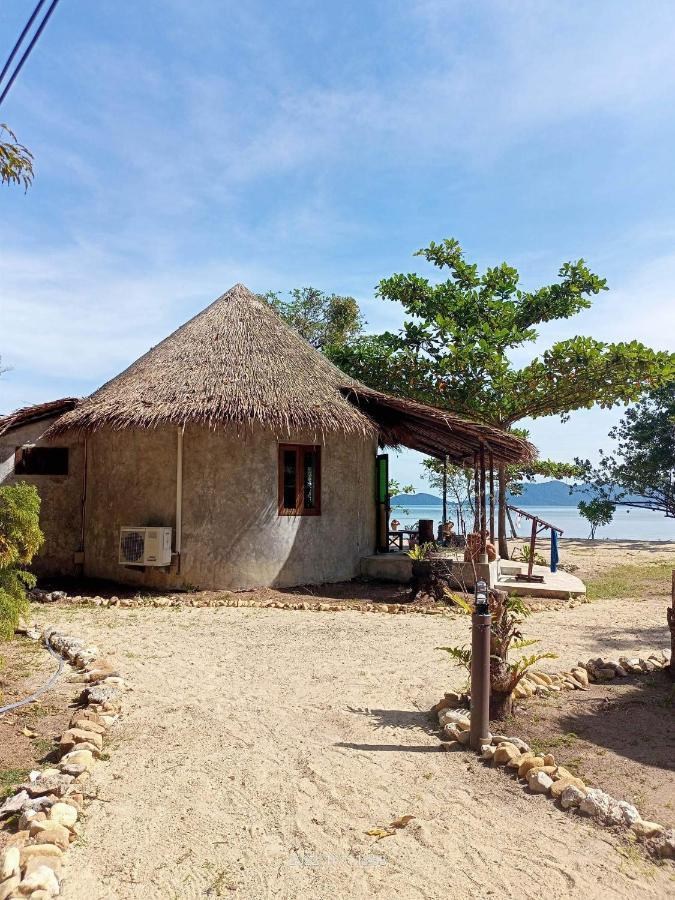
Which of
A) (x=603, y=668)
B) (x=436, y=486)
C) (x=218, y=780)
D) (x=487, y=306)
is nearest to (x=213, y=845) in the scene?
(x=218, y=780)

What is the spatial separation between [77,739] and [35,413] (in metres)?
8.52

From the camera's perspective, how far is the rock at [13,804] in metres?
3.24

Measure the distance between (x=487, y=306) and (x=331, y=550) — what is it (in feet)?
28.2

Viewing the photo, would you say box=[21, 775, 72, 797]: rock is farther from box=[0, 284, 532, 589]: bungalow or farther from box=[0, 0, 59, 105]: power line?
box=[0, 284, 532, 589]: bungalow

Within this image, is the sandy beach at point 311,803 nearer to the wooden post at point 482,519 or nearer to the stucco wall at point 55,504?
the wooden post at point 482,519

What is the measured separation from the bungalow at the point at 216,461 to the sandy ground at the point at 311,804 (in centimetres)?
425

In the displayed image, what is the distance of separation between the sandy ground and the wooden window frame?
250 inches

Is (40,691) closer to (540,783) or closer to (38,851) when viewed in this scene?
(38,851)

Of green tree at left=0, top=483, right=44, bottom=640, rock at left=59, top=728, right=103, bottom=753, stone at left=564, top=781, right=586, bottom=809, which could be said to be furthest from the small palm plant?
green tree at left=0, top=483, right=44, bottom=640

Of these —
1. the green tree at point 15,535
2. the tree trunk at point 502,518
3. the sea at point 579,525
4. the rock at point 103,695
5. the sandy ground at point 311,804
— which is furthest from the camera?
the sea at point 579,525

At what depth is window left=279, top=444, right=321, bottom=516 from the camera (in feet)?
36.7

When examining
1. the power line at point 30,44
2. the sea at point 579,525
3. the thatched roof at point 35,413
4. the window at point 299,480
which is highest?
the power line at point 30,44

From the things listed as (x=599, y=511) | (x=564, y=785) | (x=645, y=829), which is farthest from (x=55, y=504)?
(x=599, y=511)

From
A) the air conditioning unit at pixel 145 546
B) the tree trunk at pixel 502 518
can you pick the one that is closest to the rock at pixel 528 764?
the air conditioning unit at pixel 145 546
